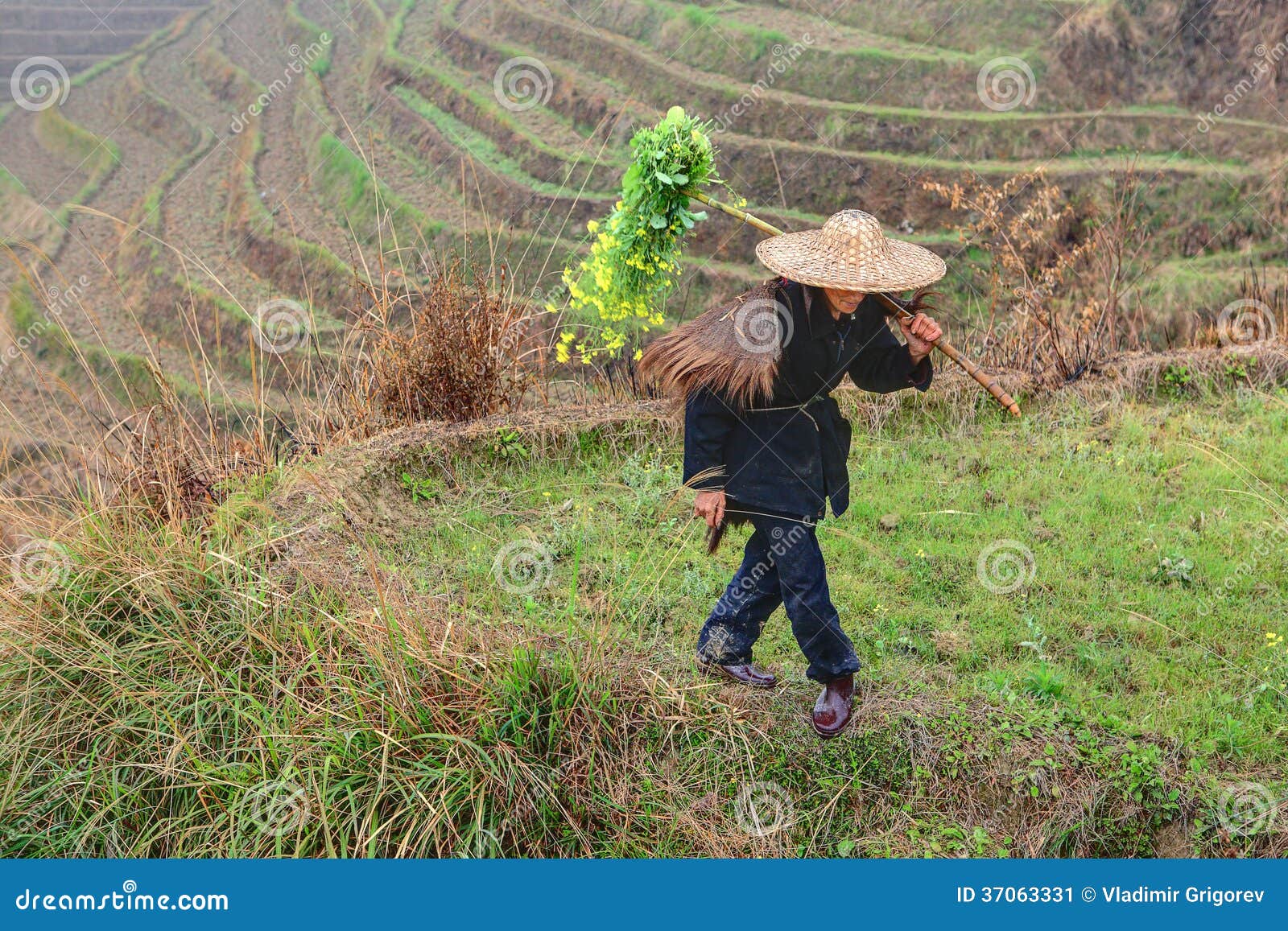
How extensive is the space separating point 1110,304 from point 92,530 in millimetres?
5198

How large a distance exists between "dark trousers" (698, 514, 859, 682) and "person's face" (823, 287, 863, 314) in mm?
638

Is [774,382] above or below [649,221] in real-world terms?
below

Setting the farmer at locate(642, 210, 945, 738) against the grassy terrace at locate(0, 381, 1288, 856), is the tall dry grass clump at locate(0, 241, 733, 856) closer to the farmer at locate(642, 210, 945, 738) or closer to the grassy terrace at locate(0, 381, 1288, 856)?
the grassy terrace at locate(0, 381, 1288, 856)

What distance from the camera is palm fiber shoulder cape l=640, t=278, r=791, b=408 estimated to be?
3.27 metres

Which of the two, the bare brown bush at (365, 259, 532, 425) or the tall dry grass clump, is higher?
the bare brown bush at (365, 259, 532, 425)

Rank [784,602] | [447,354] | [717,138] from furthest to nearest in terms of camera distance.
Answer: [717,138] → [447,354] → [784,602]

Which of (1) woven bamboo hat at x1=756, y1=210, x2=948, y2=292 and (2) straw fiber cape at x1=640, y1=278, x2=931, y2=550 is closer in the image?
(1) woven bamboo hat at x1=756, y1=210, x2=948, y2=292

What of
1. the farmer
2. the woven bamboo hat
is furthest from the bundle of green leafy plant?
the woven bamboo hat

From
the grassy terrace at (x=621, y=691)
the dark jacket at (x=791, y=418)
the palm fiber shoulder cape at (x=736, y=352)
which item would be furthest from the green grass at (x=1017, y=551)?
the palm fiber shoulder cape at (x=736, y=352)

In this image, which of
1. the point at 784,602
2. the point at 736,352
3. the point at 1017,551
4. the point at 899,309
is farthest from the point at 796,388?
the point at 1017,551

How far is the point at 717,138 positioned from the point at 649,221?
39.4ft

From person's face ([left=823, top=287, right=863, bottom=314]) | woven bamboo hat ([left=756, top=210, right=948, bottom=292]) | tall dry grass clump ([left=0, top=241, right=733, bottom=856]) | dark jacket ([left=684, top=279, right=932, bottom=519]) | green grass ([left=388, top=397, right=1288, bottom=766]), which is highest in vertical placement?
woven bamboo hat ([left=756, top=210, right=948, bottom=292])

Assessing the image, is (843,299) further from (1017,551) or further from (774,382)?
(1017,551)

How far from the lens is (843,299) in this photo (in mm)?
3240
